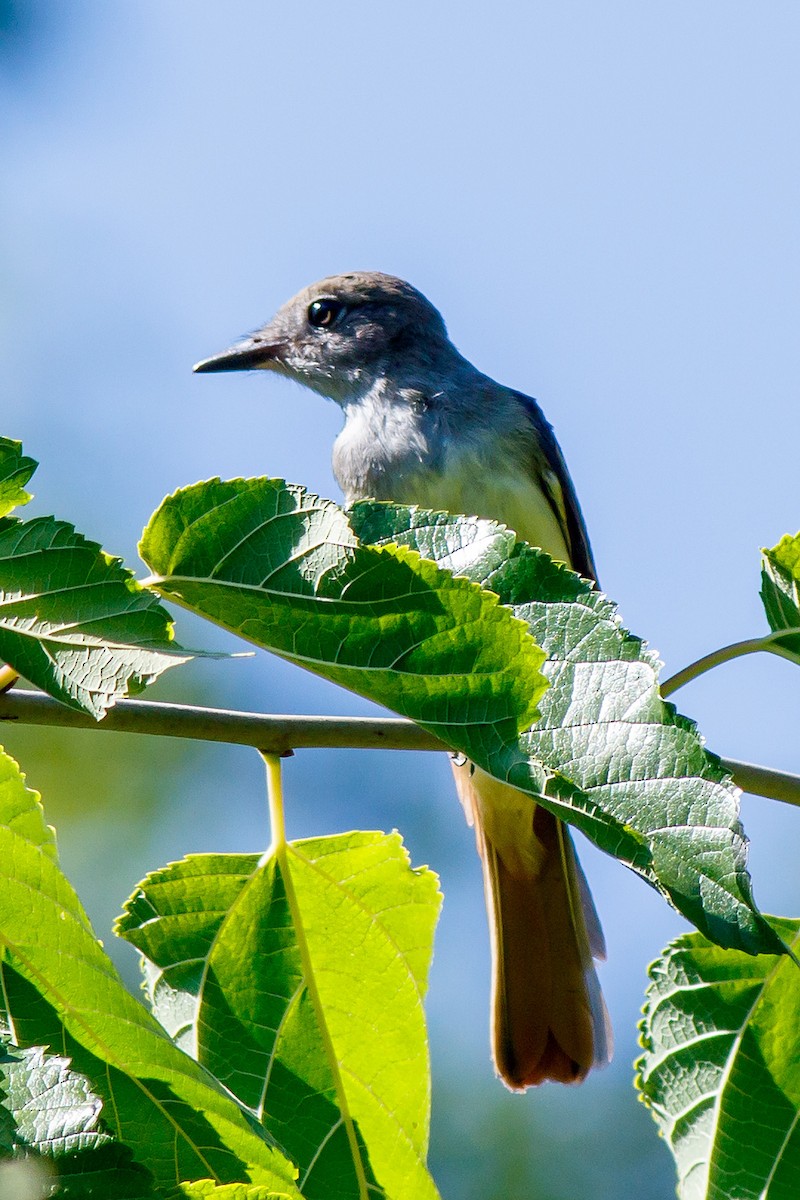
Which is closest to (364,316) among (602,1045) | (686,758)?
(602,1045)

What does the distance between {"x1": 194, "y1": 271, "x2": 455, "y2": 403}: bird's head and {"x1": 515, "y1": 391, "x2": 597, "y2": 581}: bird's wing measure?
687 mm

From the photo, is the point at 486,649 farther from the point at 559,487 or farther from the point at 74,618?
the point at 559,487

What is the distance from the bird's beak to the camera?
6434mm

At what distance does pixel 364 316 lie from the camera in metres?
6.37

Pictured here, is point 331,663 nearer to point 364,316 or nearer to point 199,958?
point 199,958

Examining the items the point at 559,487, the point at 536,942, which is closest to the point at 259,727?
the point at 536,942

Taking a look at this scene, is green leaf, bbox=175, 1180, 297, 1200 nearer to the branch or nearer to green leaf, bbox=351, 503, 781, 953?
green leaf, bbox=351, 503, 781, 953

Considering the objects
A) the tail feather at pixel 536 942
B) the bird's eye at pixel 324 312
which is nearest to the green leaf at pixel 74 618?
the tail feather at pixel 536 942

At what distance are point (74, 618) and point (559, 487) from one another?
3.74 m

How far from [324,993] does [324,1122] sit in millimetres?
216

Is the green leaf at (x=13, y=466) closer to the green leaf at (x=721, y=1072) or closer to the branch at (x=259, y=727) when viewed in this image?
the branch at (x=259, y=727)

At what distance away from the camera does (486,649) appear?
176 centimetres

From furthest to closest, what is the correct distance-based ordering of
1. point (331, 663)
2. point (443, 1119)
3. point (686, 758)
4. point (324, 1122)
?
point (443, 1119), point (324, 1122), point (331, 663), point (686, 758)

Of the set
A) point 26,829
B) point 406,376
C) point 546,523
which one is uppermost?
point 406,376
